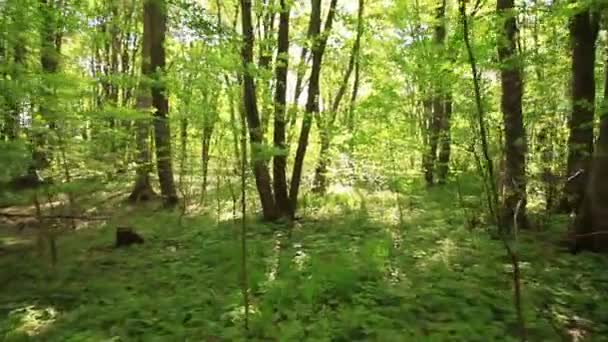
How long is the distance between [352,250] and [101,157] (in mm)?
5315

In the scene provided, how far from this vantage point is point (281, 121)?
975 centimetres

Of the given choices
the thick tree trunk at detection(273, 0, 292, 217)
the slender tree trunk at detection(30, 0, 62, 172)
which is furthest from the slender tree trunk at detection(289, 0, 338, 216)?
the slender tree trunk at detection(30, 0, 62, 172)

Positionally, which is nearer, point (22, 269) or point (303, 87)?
point (22, 269)

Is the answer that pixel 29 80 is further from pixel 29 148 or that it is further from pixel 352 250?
pixel 352 250

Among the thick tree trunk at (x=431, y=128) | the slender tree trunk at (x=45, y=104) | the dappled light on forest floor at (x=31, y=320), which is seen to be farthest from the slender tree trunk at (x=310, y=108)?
the dappled light on forest floor at (x=31, y=320)

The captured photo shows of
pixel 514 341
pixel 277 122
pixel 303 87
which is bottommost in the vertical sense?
pixel 514 341

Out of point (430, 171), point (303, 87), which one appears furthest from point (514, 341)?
point (303, 87)

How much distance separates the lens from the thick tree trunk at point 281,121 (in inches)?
379

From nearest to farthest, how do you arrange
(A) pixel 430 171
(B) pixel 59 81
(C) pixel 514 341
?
(C) pixel 514 341, (B) pixel 59 81, (A) pixel 430 171

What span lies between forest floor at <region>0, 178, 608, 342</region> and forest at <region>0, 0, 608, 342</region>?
0.10ft

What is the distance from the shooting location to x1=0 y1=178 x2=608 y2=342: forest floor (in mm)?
4855

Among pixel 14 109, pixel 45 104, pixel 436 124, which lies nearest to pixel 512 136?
pixel 436 124

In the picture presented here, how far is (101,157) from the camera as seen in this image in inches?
380

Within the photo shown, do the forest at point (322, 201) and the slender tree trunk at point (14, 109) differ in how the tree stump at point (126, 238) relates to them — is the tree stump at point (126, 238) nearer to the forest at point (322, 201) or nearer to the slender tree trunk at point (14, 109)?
the forest at point (322, 201)
